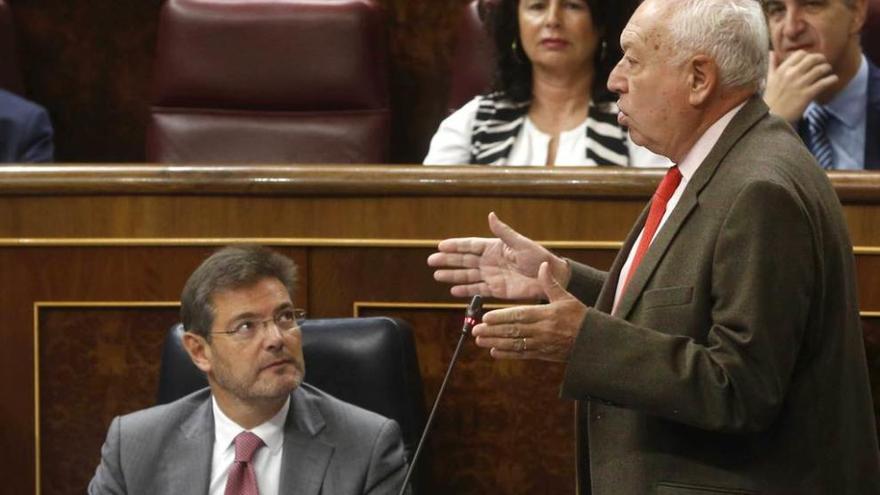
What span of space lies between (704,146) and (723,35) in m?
0.10

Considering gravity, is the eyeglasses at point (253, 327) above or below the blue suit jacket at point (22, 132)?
below

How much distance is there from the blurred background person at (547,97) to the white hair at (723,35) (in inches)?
35.4

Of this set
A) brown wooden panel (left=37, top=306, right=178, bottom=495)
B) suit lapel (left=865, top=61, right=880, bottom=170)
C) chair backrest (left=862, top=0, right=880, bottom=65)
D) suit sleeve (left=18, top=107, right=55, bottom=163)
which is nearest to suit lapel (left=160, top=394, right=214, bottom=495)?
brown wooden panel (left=37, top=306, right=178, bottom=495)

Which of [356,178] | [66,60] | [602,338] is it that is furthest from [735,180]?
[66,60]

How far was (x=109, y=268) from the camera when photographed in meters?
1.93

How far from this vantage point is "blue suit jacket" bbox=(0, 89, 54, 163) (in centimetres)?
240

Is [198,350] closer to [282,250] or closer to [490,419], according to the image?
[282,250]

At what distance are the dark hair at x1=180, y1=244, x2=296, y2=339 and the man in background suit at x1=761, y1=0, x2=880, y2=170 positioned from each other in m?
0.77

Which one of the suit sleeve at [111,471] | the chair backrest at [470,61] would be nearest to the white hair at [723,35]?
the suit sleeve at [111,471]

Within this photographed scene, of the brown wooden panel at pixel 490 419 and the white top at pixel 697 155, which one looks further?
the brown wooden panel at pixel 490 419

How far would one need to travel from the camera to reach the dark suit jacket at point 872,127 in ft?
6.93

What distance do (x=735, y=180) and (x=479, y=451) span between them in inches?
28.9

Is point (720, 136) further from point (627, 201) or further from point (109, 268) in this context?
point (109, 268)

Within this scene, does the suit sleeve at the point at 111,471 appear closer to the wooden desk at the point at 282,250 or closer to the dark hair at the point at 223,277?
the dark hair at the point at 223,277
